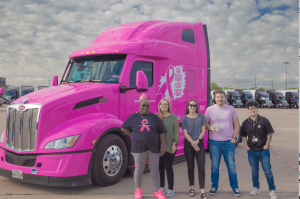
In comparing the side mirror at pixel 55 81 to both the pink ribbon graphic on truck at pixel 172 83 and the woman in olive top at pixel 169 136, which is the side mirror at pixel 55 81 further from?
the woman in olive top at pixel 169 136

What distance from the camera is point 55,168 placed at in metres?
4.46

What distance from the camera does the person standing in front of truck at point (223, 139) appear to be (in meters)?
4.70

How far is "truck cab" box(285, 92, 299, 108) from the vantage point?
40.3 meters

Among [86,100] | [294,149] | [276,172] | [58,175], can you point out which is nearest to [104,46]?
[86,100]

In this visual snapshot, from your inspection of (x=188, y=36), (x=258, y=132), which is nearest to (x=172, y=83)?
(x=188, y=36)

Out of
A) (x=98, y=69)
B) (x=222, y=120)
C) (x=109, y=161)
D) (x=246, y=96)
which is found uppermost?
(x=98, y=69)

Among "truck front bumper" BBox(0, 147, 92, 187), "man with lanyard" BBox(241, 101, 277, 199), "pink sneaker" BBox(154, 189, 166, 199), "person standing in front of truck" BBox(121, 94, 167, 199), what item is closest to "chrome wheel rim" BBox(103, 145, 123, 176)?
"truck front bumper" BBox(0, 147, 92, 187)

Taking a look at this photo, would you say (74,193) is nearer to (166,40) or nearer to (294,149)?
(166,40)

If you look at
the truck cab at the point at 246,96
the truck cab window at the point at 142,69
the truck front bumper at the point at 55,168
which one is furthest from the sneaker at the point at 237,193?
the truck cab at the point at 246,96

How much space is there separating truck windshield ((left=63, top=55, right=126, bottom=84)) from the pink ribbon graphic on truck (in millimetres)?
1124

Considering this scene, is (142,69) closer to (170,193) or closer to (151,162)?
(151,162)

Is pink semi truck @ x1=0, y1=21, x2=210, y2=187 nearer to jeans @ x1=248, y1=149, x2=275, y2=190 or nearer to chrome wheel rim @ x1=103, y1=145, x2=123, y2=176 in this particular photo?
chrome wheel rim @ x1=103, y1=145, x2=123, y2=176

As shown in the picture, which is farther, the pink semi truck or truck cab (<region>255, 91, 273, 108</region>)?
truck cab (<region>255, 91, 273, 108</region>)

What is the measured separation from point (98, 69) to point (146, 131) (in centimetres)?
220
